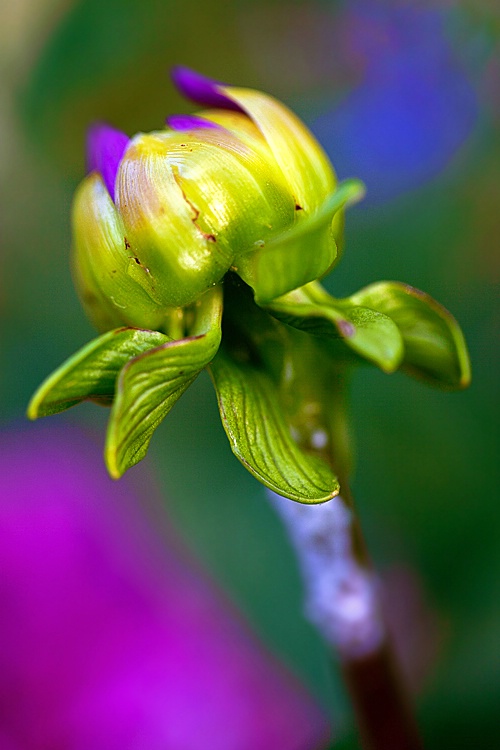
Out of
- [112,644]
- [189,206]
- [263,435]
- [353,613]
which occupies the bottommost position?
[112,644]

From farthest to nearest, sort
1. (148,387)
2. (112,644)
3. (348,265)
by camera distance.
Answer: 1. (348,265)
2. (112,644)
3. (148,387)

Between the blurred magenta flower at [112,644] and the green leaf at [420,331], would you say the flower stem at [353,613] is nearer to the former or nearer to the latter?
the green leaf at [420,331]

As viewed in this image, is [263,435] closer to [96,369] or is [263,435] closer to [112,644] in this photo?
[96,369]

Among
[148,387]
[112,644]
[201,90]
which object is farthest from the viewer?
[112,644]

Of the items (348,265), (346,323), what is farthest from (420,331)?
(348,265)

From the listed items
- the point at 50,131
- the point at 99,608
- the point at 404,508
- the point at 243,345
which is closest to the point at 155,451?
the point at 99,608
